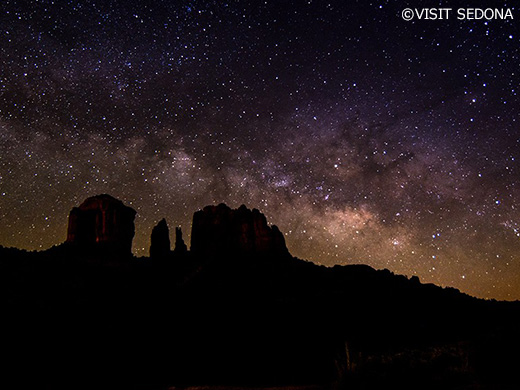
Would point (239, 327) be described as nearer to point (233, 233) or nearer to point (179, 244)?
point (233, 233)

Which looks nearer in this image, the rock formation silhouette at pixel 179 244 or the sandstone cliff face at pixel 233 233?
the rock formation silhouette at pixel 179 244

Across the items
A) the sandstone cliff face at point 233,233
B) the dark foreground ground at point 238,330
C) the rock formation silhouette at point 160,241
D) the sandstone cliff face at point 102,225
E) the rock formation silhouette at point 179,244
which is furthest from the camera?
the sandstone cliff face at point 233,233

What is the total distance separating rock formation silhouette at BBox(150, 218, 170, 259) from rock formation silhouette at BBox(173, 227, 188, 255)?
78.9 inches

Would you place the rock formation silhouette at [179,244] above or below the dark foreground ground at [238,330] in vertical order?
above

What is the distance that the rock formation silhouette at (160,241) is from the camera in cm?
6631

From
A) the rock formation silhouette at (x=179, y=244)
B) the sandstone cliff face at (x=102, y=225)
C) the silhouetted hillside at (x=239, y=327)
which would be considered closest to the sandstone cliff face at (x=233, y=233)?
the rock formation silhouette at (x=179, y=244)

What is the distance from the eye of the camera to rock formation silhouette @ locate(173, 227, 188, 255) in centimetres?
6875

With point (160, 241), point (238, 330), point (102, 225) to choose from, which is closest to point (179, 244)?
point (160, 241)

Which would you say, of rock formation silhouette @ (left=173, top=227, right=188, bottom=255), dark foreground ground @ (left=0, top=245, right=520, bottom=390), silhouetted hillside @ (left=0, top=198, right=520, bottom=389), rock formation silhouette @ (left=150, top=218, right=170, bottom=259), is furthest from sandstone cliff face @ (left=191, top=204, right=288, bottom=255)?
dark foreground ground @ (left=0, top=245, right=520, bottom=390)

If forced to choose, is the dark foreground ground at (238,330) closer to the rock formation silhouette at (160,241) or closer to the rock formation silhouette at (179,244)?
the rock formation silhouette at (160,241)

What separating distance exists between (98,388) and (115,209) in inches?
2110

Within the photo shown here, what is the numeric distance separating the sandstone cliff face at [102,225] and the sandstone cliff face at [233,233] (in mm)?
15210

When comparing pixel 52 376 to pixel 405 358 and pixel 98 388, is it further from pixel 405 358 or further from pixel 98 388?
pixel 405 358

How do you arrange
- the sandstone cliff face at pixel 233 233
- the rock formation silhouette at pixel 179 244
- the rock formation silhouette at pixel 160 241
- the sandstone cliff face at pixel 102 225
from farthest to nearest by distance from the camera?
the sandstone cliff face at pixel 233 233 < the rock formation silhouette at pixel 179 244 < the rock formation silhouette at pixel 160 241 < the sandstone cliff face at pixel 102 225
